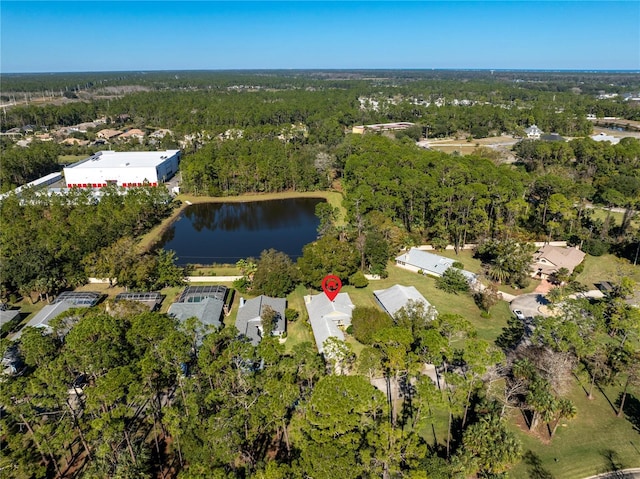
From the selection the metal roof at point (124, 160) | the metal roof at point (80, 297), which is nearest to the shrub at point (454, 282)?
the metal roof at point (80, 297)

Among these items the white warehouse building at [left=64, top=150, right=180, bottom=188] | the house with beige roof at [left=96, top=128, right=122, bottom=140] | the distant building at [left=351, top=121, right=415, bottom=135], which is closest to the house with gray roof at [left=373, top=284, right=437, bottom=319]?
the white warehouse building at [left=64, top=150, right=180, bottom=188]

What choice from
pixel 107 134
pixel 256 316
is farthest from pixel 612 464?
pixel 107 134

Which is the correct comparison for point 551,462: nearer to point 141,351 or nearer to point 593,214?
point 141,351

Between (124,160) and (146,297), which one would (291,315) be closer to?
(146,297)

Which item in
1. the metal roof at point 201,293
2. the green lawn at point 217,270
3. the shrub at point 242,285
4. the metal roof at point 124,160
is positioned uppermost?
the metal roof at point 124,160

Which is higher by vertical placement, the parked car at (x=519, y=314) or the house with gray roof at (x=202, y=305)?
the house with gray roof at (x=202, y=305)

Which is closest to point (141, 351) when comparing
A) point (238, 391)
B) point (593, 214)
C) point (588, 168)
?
point (238, 391)

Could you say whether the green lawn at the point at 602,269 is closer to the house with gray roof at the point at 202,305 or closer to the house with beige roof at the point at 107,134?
the house with gray roof at the point at 202,305

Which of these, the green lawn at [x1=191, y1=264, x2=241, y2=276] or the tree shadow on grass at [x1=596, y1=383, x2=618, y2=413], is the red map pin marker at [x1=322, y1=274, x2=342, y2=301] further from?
the tree shadow on grass at [x1=596, y1=383, x2=618, y2=413]
